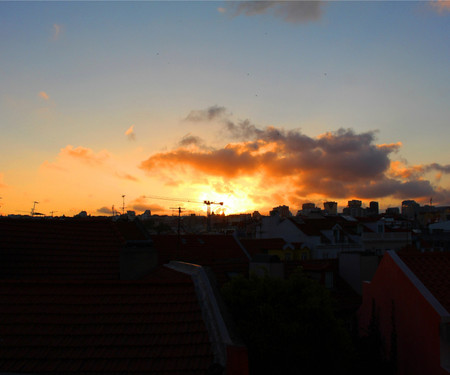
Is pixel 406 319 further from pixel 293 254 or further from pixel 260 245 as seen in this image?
pixel 293 254

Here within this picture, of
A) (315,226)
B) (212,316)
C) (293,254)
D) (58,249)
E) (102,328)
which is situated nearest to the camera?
(102,328)

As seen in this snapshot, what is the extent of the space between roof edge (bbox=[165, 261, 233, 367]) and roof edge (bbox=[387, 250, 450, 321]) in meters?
8.36

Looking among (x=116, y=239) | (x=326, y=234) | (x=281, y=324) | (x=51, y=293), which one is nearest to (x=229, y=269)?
(x=116, y=239)

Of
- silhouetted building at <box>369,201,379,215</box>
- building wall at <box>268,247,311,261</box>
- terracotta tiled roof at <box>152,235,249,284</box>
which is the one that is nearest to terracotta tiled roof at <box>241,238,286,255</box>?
building wall at <box>268,247,311,261</box>

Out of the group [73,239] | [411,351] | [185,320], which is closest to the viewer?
[185,320]

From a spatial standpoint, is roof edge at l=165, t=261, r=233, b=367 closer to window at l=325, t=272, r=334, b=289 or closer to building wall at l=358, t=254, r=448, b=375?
building wall at l=358, t=254, r=448, b=375

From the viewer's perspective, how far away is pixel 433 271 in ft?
51.9

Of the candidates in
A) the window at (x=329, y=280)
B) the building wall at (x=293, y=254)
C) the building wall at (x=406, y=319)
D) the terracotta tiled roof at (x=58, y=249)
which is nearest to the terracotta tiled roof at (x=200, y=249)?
the building wall at (x=293, y=254)

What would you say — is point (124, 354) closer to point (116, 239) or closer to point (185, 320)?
point (185, 320)

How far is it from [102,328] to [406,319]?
12.0 metres

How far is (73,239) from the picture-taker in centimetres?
1758

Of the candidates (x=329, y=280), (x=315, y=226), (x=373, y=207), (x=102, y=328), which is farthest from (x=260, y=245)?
(x=373, y=207)

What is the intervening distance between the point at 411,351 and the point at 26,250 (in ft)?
51.8

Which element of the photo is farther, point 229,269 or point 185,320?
point 229,269
